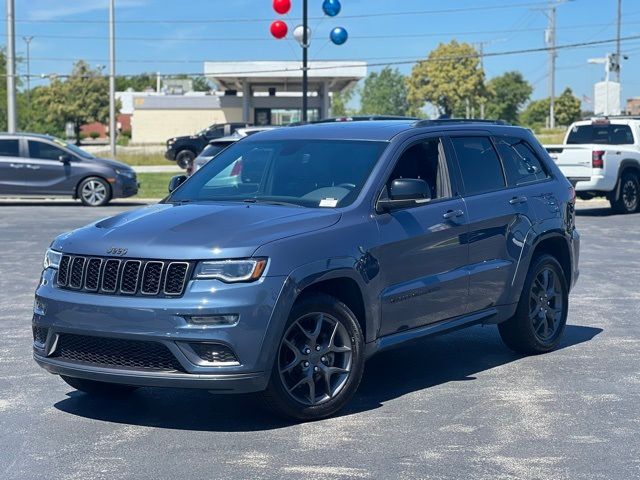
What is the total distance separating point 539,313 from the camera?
8656mm

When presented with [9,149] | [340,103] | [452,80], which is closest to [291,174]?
[9,149]

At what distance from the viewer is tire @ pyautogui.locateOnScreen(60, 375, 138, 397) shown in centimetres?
705

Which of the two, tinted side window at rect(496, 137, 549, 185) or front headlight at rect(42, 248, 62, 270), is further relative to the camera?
tinted side window at rect(496, 137, 549, 185)

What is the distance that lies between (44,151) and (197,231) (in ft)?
65.3

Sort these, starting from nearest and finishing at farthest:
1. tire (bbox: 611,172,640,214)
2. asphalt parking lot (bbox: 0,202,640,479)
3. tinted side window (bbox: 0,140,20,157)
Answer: asphalt parking lot (bbox: 0,202,640,479), tire (bbox: 611,172,640,214), tinted side window (bbox: 0,140,20,157)

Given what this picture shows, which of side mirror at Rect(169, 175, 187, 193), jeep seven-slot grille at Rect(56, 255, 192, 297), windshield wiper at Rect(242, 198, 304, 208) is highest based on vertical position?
side mirror at Rect(169, 175, 187, 193)

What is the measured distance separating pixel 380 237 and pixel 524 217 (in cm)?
186

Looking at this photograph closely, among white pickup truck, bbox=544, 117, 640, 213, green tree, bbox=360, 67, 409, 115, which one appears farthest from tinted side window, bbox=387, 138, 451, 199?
green tree, bbox=360, 67, 409, 115

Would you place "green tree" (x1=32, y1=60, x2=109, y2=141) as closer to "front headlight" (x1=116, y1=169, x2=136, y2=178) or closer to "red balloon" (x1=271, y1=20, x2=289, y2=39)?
"red balloon" (x1=271, y1=20, x2=289, y2=39)

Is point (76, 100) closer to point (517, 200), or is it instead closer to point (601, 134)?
point (601, 134)

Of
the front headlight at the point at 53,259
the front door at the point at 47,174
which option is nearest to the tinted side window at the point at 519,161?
the front headlight at the point at 53,259

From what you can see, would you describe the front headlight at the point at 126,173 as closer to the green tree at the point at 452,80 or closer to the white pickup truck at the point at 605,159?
the white pickup truck at the point at 605,159

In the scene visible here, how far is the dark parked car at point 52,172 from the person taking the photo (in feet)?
82.2

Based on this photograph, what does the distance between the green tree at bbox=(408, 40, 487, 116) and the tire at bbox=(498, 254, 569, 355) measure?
87.1 metres
